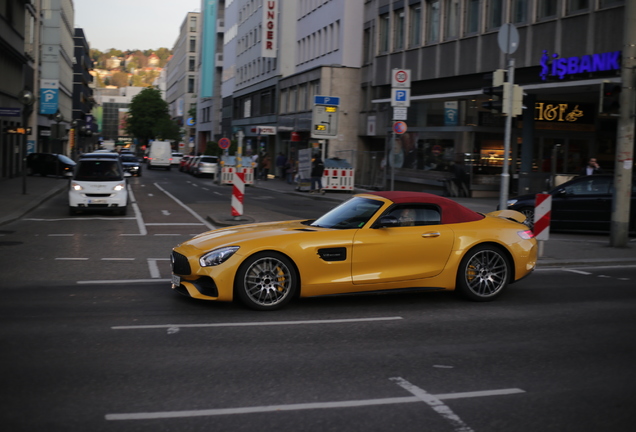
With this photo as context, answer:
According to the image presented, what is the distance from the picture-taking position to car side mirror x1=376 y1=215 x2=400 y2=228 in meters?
9.19

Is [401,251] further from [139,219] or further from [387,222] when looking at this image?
[139,219]

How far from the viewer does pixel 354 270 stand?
8.96m

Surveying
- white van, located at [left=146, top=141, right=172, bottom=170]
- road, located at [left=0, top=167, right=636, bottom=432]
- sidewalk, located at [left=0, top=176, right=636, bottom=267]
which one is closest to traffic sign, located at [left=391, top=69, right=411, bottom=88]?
sidewalk, located at [left=0, top=176, right=636, bottom=267]

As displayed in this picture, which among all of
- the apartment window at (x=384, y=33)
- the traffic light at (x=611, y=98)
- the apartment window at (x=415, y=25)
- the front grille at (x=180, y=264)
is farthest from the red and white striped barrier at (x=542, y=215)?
the apartment window at (x=384, y=33)

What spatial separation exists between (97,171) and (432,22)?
1974 cm

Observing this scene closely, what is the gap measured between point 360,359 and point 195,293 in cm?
266

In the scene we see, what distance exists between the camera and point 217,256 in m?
8.63

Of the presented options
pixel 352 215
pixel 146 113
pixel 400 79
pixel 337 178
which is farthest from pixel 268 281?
pixel 146 113

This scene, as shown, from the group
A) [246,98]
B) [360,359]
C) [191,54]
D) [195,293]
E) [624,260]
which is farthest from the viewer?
[191,54]

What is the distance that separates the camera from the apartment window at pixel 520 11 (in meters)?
29.0

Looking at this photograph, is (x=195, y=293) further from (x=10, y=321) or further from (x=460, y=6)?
(x=460, y=6)

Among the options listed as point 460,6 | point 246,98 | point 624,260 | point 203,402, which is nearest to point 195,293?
point 203,402

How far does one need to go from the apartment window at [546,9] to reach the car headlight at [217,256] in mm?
21826

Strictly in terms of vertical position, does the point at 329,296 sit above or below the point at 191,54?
below
